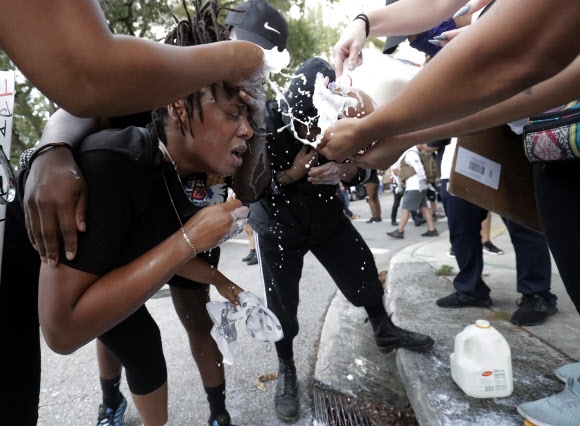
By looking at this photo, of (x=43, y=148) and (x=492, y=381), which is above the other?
(x=43, y=148)

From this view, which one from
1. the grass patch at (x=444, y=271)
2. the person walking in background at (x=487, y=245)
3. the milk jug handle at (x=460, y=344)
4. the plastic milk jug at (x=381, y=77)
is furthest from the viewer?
the person walking in background at (x=487, y=245)

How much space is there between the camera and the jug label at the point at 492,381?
1797 mm

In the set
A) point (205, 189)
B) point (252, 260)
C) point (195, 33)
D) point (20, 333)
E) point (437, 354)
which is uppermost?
point (195, 33)

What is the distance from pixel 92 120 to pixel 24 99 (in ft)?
37.6

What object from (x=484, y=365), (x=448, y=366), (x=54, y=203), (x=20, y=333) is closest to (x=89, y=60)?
(x=54, y=203)

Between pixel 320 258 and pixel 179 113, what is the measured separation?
122 centimetres

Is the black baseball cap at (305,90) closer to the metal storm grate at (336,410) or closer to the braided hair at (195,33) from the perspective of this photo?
the braided hair at (195,33)

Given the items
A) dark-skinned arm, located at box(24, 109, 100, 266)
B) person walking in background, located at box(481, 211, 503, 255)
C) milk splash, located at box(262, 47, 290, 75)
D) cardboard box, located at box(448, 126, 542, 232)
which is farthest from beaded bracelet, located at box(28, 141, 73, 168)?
person walking in background, located at box(481, 211, 503, 255)

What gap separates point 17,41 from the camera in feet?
2.38

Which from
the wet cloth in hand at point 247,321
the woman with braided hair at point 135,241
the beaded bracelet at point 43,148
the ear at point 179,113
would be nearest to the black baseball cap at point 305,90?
the woman with braided hair at point 135,241

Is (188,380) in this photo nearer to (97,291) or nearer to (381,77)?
(97,291)

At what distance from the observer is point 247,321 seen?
67.5 inches

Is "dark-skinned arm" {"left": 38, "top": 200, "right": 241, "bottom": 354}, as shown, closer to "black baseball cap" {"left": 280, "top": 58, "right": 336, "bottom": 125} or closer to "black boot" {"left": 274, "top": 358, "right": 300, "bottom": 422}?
"black baseball cap" {"left": 280, "top": 58, "right": 336, "bottom": 125}

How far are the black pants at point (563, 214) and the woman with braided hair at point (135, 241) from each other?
1.18 metres
